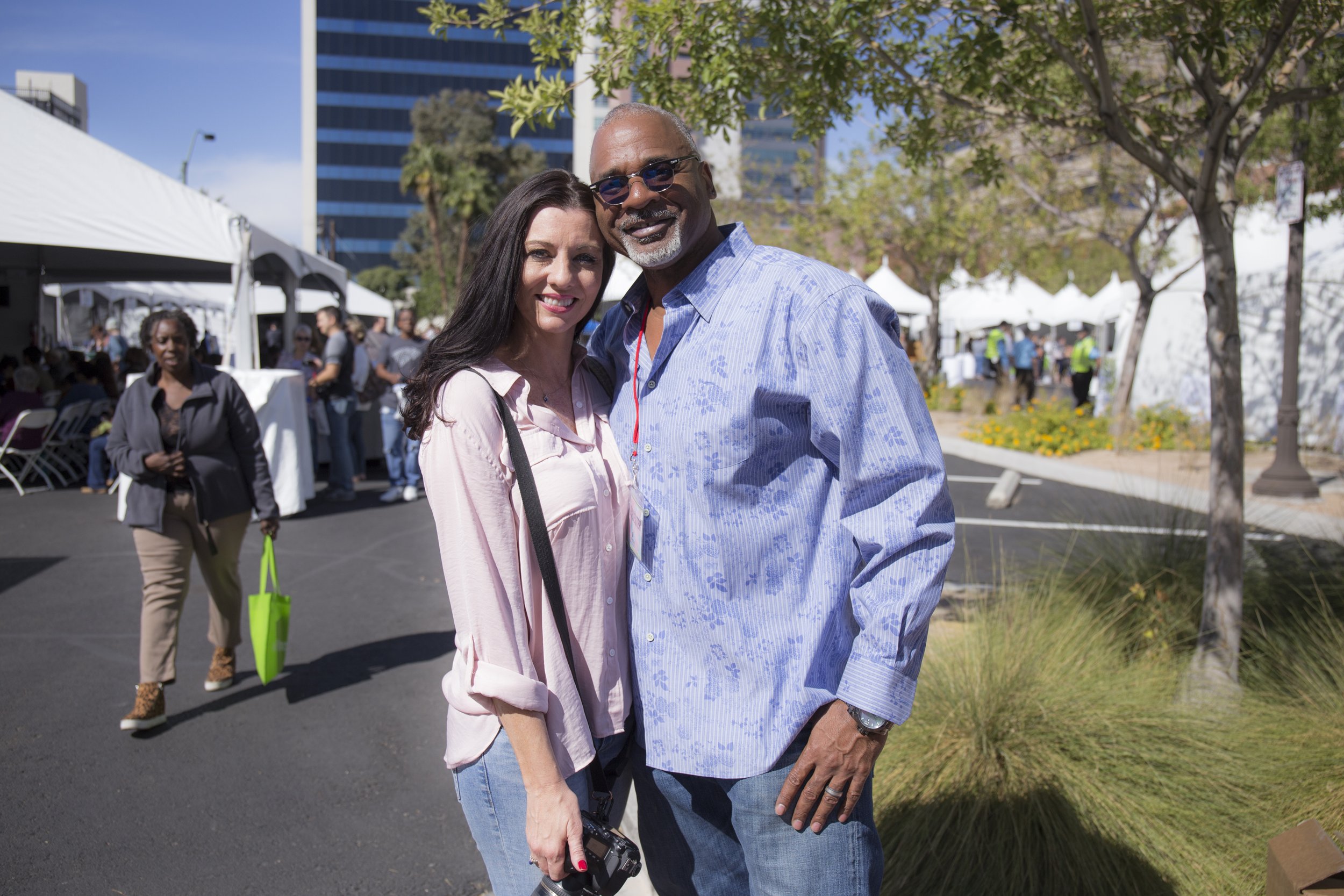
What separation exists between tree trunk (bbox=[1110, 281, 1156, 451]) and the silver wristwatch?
13742mm

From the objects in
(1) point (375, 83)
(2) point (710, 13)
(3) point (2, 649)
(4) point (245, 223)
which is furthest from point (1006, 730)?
(1) point (375, 83)

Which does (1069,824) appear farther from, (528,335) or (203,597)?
(203,597)

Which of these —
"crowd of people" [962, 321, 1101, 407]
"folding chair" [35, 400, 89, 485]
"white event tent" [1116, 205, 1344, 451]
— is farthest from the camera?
"crowd of people" [962, 321, 1101, 407]

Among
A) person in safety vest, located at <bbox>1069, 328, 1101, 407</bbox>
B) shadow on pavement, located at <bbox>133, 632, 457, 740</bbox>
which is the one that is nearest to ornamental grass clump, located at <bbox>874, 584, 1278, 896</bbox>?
shadow on pavement, located at <bbox>133, 632, 457, 740</bbox>

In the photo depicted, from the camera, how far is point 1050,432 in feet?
48.1

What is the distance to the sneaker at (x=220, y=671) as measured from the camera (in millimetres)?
5059

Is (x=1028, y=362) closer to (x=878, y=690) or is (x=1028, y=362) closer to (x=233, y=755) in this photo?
(x=233, y=755)

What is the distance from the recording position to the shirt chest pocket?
1.73 m

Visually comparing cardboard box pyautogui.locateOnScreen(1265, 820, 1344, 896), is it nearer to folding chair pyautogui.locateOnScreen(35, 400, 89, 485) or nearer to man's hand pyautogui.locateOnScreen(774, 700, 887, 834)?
man's hand pyautogui.locateOnScreen(774, 700, 887, 834)

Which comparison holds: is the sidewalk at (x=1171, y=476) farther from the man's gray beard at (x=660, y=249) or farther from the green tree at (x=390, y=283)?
the green tree at (x=390, y=283)

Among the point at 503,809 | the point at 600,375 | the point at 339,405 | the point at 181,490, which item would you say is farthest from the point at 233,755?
the point at 339,405

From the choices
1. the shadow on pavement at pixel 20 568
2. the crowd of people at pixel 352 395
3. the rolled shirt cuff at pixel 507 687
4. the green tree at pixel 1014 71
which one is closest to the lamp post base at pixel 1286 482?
the green tree at pixel 1014 71

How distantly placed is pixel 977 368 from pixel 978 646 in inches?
1264

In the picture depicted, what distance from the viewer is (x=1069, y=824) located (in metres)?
2.92
